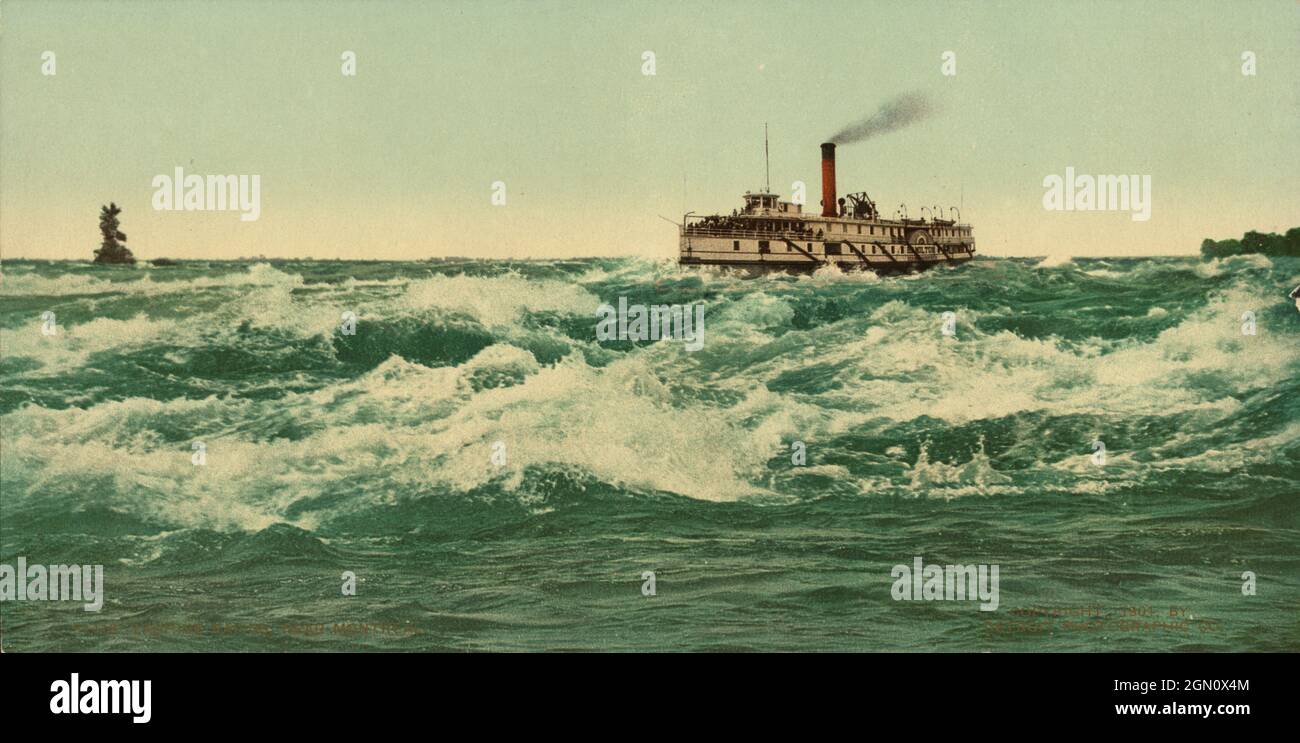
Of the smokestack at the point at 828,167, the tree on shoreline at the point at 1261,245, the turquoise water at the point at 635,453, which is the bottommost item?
the turquoise water at the point at 635,453

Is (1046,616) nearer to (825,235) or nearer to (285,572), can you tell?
(825,235)

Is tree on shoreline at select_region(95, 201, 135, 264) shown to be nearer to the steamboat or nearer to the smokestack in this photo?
the steamboat

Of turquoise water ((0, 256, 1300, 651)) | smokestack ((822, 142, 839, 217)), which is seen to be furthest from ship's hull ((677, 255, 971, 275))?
smokestack ((822, 142, 839, 217))

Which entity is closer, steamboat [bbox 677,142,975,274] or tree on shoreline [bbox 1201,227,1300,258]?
tree on shoreline [bbox 1201,227,1300,258]

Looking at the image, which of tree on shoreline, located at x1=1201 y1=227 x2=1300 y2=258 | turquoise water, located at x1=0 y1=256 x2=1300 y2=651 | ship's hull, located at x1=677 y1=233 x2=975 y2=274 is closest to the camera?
turquoise water, located at x1=0 y1=256 x2=1300 y2=651

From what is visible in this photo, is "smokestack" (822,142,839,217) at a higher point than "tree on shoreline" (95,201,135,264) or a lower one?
higher

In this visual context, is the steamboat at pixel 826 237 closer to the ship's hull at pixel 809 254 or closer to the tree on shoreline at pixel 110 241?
the ship's hull at pixel 809 254

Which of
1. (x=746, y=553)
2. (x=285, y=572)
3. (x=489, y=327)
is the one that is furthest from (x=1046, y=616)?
(x=285, y=572)

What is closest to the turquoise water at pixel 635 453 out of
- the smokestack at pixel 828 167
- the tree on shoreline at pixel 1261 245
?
the tree on shoreline at pixel 1261 245
